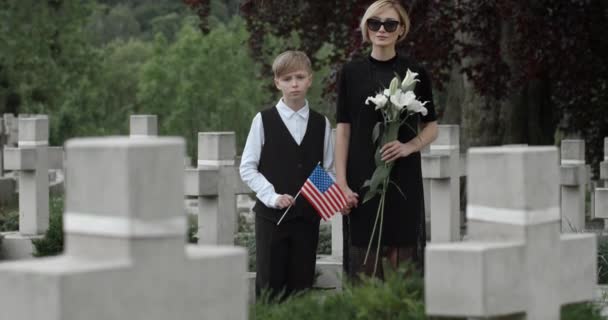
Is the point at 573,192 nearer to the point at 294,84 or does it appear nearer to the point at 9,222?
the point at 9,222

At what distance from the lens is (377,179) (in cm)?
721

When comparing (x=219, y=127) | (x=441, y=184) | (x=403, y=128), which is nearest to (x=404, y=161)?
(x=403, y=128)

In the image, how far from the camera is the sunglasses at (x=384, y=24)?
733 centimetres

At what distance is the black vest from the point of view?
7715 mm

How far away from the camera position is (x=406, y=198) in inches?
291

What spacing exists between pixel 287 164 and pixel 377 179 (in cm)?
69

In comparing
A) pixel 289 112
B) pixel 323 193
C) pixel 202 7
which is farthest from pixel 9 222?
pixel 323 193

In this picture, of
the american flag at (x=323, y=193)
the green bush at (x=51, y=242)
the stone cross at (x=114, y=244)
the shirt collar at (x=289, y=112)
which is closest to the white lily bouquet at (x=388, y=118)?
the american flag at (x=323, y=193)

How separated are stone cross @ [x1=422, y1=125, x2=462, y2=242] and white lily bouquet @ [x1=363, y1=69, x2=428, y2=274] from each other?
4958 millimetres

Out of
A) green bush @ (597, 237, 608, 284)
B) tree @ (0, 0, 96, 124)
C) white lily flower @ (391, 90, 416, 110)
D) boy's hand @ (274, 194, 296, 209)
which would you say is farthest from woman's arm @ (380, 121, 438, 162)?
tree @ (0, 0, 96, 124)

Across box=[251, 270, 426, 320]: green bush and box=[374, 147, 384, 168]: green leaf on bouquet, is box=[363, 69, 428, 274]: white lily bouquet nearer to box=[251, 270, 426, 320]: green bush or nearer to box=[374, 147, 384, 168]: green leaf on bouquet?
box=[374, 147, 384, 168]: green leaf on bouquet

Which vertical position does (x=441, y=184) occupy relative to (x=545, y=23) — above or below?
below

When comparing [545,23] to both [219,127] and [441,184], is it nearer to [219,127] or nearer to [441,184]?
[441,184]

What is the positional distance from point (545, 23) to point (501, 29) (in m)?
0.90
